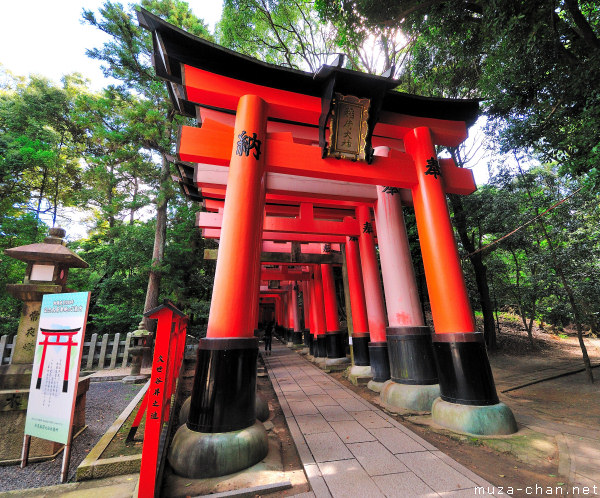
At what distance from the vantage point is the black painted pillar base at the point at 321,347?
11352mm

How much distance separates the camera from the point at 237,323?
11.6 ft

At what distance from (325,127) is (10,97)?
2328cm

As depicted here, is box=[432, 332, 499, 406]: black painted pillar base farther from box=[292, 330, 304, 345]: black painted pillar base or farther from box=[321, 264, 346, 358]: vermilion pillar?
box=[292, 330, 304, 345]: black painted pillar base

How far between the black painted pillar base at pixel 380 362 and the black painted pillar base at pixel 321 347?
4582mm

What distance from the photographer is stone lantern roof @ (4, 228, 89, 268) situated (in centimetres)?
425

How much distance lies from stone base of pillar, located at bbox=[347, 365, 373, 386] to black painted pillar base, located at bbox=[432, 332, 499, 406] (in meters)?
3.37

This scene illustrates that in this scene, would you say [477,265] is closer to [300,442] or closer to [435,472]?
[435,472]

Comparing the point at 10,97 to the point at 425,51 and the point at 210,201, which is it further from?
the point at 425,51

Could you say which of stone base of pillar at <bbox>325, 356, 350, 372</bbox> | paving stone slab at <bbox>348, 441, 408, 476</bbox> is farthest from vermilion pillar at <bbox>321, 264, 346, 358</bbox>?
paving stone slab at <bbox>348, 441, 408, 476</bbox>

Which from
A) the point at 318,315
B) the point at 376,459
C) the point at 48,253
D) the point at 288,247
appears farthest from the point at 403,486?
the point at 288,247

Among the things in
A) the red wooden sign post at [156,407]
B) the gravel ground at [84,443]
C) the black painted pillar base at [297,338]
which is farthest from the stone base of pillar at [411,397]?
the black painted pillar base at [297,338]

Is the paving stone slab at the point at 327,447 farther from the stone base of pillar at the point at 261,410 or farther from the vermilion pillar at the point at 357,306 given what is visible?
the vermilion pillar at the point at 357,306

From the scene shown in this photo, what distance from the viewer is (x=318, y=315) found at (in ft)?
40.1

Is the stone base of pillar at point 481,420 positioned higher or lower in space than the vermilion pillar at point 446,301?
lower
